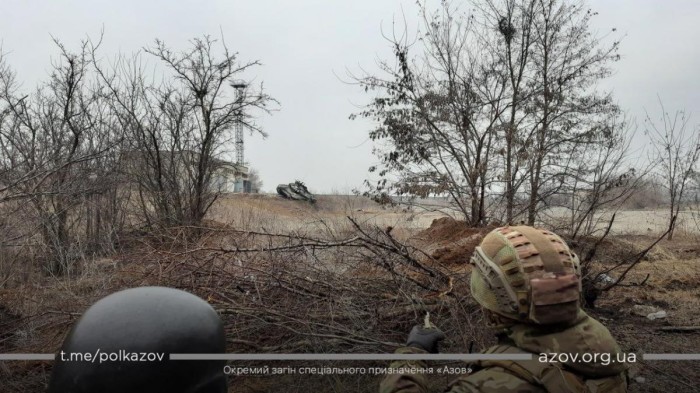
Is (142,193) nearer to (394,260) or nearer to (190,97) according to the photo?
(190,97)

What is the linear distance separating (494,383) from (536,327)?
0.93 feet

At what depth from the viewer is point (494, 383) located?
1.57 metres

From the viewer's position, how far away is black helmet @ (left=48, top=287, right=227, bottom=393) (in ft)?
5.06

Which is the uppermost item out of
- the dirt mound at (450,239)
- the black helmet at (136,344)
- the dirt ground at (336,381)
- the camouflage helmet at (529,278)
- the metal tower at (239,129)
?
the metal tower at (239,129)

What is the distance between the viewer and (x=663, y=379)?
4.02 m

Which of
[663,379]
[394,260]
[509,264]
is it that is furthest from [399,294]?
[509,264]

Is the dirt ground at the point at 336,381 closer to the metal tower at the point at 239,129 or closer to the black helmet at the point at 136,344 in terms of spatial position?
the black helmet at the point at 136,344

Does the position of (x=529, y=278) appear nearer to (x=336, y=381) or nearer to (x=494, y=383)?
(x=494, y=383)

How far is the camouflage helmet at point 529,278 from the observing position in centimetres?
166

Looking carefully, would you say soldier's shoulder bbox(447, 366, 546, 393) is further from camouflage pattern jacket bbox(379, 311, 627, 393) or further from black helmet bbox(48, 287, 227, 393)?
black helmet bbox(48, 287, 227, 393)

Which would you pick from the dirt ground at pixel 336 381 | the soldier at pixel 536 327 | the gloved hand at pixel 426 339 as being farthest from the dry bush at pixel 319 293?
the soldier at pixel 536 327

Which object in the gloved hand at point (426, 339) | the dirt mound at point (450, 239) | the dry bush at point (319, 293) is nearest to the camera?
the gloved hand at point (426, 339)

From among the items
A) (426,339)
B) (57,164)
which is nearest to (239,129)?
(57,164)

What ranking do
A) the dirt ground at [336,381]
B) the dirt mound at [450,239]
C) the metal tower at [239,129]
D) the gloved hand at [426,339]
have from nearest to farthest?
the gloved hand at [426,339], the dirt ground at [336,381], the dirt mound at [450,239], the metal tower at [239,129]
